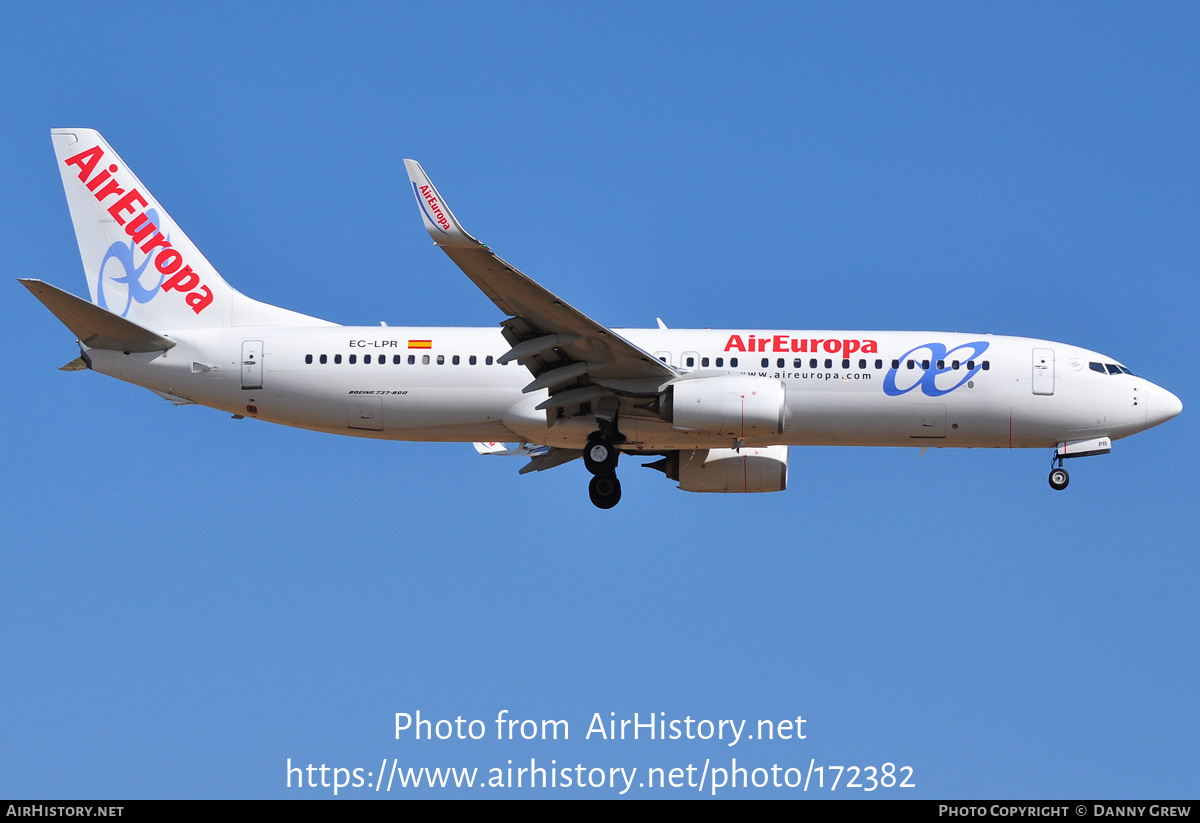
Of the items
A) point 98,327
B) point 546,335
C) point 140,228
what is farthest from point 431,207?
point 140,228

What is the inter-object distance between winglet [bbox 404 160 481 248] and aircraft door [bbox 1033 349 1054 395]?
13.7 metres

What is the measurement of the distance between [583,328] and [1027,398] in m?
10.2

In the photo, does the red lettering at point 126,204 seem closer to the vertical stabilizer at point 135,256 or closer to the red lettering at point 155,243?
the vertical stabilizer at point 135,256

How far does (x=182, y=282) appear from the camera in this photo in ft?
113

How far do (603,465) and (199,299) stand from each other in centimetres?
1020

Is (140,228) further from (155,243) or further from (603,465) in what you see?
(603,465)

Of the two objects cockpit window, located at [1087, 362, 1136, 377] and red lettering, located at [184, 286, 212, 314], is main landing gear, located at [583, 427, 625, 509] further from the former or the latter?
cockpit window, located at [1087, 362, 1136, 377]

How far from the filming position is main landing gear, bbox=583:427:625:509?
106ft

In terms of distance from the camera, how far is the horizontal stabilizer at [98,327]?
30891 millimetres

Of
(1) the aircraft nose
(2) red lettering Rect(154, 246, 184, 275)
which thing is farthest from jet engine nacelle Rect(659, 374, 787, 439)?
(2) red lettering Rect(154, 246, 184, 275)

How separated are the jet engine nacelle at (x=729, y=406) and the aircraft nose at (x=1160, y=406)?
8.69m

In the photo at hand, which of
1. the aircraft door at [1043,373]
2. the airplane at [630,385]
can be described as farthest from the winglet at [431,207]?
the aircraft door at [1043,373]

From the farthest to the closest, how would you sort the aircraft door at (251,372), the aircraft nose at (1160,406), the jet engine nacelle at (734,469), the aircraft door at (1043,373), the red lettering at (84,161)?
1. the red lettering at (84,161)
2. the jet engine nacelle at (734,469)
3. the aircraft nose at (1160,406)
4. the aircraft door at (1043,373)
5. the aircraft door at (251,372)
